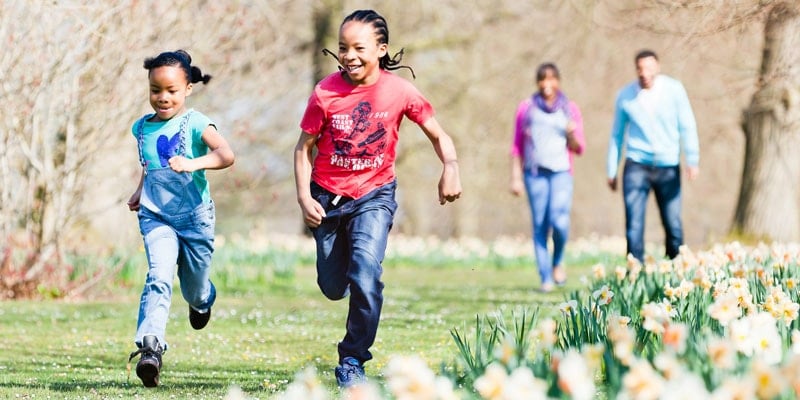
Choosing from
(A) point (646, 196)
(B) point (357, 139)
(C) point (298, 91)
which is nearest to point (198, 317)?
(B) point (357, 139)

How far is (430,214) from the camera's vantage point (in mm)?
29969

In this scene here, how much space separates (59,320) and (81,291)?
2003 mm

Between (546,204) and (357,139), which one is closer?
(357,139)

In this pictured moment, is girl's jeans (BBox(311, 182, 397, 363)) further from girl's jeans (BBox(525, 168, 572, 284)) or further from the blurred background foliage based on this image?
girl's jeans (BBox(525, 168, 572, 284))

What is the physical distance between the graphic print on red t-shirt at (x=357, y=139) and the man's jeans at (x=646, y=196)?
13.3 ft

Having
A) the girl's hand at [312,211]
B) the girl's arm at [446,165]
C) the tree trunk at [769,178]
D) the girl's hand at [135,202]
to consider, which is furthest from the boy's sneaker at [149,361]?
the tree trunk at [769,178]

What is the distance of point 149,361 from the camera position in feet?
15.6

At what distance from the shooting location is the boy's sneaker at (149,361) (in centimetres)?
475

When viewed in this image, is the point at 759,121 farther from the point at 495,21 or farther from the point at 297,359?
the point at 297,359

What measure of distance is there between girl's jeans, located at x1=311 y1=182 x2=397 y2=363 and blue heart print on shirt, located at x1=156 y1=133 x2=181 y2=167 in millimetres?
612

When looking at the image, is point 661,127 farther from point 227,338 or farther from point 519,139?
point 227,338

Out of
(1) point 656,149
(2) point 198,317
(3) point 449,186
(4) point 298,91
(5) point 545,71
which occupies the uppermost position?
(4) point 298,91

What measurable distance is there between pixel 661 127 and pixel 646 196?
50 centimetres

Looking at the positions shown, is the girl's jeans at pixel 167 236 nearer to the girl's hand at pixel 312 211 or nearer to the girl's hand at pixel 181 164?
the girl's hand at pixel 181 164
